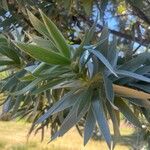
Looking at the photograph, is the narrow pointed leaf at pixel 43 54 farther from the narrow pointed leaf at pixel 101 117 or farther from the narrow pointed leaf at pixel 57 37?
the narrow pointed leaf at pixel 101 117

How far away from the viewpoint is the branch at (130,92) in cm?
114

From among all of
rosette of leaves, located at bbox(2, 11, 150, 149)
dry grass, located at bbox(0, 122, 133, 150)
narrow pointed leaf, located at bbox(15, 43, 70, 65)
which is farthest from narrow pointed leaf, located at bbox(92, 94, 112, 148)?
dry grass, located at bbox(0, 122, 133, 150)

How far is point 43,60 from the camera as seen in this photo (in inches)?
43.7

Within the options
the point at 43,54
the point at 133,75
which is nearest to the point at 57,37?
the point at 43,54

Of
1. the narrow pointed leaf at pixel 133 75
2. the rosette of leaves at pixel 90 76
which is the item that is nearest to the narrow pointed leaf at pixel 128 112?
the rosette of leaves at pixel 90 76

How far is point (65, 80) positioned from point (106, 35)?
155mm

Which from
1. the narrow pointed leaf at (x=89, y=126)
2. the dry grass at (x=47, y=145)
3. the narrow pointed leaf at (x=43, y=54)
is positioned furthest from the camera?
the dry grass at (x=47, y=145)

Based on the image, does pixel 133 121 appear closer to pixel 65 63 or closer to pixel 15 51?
pixel 65 63

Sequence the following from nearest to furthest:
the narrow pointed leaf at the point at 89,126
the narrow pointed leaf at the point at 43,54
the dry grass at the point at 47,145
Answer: the narrow pointed leaf at the point at 43,54
the narrow pointed leaf at the point at 89,126
the dry grass at the point at 47,145

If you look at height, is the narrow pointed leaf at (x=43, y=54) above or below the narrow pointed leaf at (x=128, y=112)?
above

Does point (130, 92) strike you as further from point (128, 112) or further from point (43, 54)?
point (43, 54)

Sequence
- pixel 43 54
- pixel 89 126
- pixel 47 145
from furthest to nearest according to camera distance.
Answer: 1. pixel 47 145
2. pixel 89 126
3. pixel 43 54

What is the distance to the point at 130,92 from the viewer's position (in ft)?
3.81

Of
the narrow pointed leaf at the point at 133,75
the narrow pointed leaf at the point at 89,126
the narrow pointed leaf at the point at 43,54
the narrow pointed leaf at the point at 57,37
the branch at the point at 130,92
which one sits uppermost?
the narrow pointed leaf at the point at 57,37
